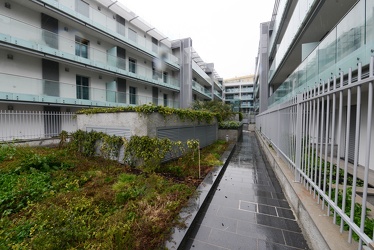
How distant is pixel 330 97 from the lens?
361 cm

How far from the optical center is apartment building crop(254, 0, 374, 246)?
1.74 metres

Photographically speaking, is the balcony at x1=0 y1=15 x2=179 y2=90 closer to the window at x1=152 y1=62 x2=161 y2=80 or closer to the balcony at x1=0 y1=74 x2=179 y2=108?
the balcony at x1=0 y1=74 x2=179 y2=108

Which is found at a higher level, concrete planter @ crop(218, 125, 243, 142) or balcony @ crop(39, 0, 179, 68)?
balcony @ crop(39, 0, 179, 68)

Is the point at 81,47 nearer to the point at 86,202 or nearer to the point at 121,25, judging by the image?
the point at 121,25

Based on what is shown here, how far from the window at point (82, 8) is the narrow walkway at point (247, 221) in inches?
629

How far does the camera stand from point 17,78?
9688 millimetres

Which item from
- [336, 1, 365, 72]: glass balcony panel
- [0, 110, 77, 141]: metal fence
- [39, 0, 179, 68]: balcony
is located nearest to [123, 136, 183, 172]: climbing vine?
[336, 1, 365, 72]: glass balcony panel

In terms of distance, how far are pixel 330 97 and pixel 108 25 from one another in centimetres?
1738

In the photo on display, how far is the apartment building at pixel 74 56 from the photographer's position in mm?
9797

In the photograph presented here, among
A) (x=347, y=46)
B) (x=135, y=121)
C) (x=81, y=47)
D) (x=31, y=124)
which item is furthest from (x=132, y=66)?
(x=347, y=46)

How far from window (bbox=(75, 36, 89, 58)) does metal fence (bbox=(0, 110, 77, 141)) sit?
4.82 meters

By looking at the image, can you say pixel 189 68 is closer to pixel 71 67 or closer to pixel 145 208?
pixel 71 67

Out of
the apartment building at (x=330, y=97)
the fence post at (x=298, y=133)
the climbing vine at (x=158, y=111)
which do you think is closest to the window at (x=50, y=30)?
the climbing vine at (x=158, y=111)

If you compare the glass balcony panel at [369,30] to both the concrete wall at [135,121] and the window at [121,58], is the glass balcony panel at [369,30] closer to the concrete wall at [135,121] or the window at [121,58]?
the concrete wall at [135,121]
